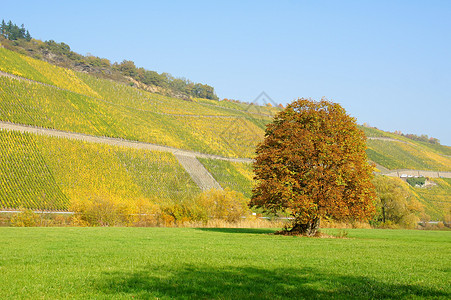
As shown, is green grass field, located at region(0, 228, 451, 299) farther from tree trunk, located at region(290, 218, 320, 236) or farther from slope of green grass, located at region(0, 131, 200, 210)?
slope of green grass, located at region(0, 131, 200, 210)

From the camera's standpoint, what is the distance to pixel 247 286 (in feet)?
27.3

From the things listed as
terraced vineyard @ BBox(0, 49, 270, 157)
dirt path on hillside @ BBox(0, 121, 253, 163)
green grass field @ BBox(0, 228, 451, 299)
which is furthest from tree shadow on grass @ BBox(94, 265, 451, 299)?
terraced vineyard @ BBox(0, 49, 270, 157)

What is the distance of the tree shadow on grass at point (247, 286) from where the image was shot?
757cm

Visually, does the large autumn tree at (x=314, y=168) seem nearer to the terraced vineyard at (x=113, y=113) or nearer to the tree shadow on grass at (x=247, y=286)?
the tree shadow on grass at (x=247, y=286)

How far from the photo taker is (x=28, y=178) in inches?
1953

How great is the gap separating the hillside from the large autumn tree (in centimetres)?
2088

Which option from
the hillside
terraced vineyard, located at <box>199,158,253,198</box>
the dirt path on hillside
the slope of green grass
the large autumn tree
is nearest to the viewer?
the large autumn tree

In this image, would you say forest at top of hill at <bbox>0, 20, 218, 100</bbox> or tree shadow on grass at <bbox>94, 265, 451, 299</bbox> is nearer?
tree shadow on grass at <bbox>94, 265, 451, 299</bbox>

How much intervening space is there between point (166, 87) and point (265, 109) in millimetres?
40713

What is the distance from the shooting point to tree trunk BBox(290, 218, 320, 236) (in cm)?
2388

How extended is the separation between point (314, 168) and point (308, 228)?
11.4ft

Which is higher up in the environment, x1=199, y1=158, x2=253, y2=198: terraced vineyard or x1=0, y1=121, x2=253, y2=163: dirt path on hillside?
x1=0, y1=121, x2=253, y2=163: dirt path on hillside

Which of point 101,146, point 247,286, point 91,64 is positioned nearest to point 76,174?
point 101,146

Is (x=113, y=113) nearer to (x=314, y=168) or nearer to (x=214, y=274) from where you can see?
(x=314, y=168)
